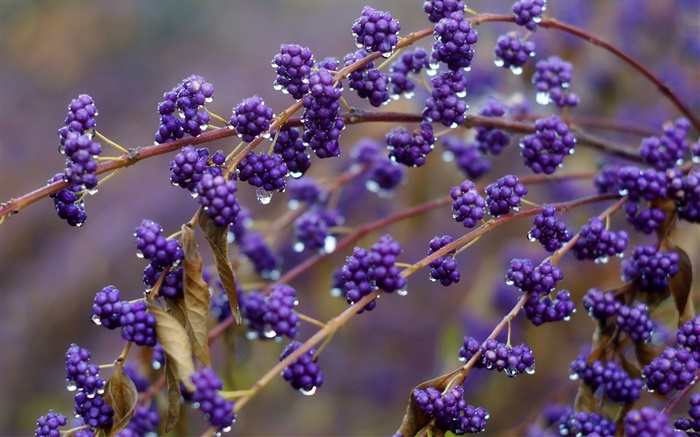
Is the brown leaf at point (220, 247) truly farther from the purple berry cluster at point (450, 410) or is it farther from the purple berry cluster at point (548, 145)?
the purple berry cluster at point (548, 145)

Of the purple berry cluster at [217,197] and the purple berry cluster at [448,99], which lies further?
the purple berry cluster at [448,99]

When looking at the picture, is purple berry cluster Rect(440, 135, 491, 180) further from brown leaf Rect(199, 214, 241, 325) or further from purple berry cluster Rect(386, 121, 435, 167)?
brown leaf Rect(199, 214, 241, 325)

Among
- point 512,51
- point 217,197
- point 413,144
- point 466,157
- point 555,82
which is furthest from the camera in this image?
point 466,157

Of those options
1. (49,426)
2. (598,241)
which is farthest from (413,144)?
(49,426)

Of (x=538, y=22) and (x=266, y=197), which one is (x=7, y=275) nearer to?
(x=266, y=197)

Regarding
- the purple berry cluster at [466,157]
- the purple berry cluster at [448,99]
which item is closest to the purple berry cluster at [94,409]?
the purple berry cluster at [448,99]

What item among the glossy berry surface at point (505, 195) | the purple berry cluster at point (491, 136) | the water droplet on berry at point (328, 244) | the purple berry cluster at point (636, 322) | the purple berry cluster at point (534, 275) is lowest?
the purple berry cluster at point (636, 322)

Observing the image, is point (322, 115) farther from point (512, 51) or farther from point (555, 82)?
point (555, 82)
